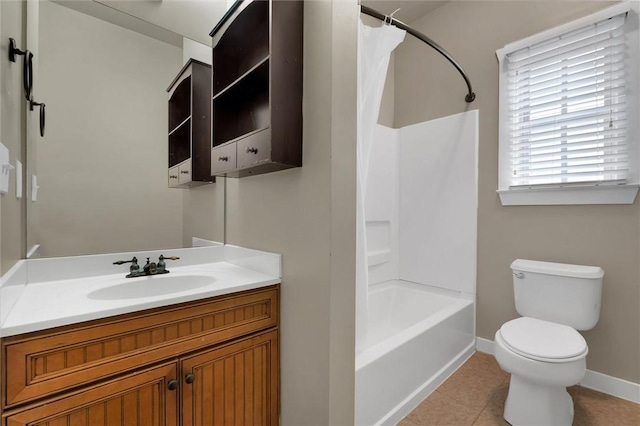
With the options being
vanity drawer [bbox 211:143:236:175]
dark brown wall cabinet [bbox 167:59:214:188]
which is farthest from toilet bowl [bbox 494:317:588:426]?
dark brown wall cabinet [bbox 167:59:214:188]

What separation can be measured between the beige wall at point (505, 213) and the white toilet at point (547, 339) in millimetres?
180

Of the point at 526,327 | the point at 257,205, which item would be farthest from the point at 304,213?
the point at 526,327

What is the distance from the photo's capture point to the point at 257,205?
1544 mm

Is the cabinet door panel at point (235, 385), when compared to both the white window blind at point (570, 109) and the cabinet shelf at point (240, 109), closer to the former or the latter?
the cabinet shelf at point (240, 109)

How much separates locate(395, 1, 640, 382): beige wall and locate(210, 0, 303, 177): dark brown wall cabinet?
1.69 m

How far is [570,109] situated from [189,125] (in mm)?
2331

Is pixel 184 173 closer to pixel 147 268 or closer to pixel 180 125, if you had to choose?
pixel 180 125

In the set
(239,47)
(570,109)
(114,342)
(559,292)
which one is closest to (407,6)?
(570,109)

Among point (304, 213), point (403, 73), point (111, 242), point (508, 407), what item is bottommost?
point (508, 407)

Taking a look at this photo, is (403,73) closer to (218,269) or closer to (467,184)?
(467,184)

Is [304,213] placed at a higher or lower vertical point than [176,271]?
higher

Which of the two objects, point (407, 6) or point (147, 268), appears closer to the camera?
point (147, 268)

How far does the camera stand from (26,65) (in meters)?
1.11

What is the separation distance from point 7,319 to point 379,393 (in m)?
1.45
